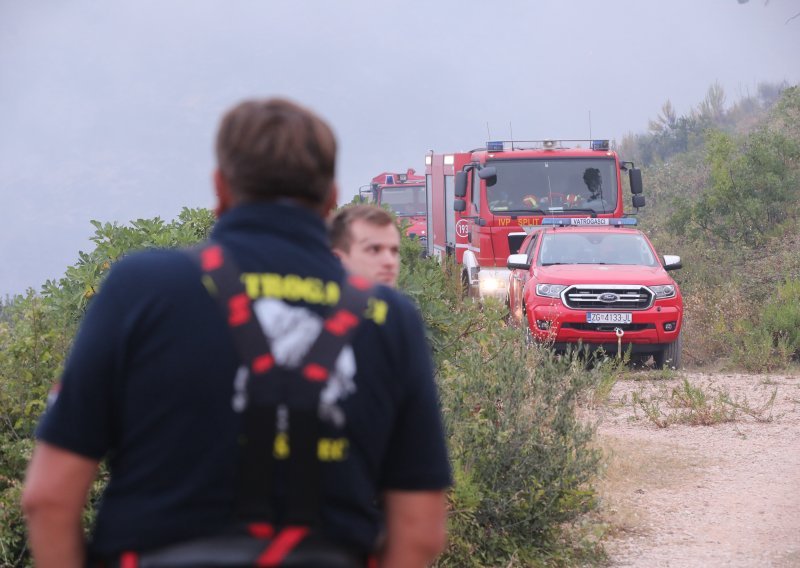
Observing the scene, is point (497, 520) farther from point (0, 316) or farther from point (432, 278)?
point (0, 316)

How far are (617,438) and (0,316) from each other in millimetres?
4517

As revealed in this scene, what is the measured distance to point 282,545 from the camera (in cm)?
179

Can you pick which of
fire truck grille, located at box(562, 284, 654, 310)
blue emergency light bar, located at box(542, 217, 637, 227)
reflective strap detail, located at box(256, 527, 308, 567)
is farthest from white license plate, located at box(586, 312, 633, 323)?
reflective strap detail, located at box(256, 527, 308, 567)

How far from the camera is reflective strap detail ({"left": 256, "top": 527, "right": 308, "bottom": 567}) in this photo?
1.77m

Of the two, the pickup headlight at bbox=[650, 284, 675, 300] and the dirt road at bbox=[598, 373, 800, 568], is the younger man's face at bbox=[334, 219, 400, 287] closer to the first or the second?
the dirt road at bbox=[598, 373, 800, 568]

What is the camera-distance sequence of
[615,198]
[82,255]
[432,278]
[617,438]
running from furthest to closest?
[615,198]
[617,438]
[432,278]
[82,255]

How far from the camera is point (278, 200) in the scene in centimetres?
196

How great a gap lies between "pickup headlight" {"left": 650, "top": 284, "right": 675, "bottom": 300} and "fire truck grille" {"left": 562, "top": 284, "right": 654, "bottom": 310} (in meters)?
0.07

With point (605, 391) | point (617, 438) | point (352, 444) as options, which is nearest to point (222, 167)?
point (352, 444)

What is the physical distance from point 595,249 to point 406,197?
16.8 meters

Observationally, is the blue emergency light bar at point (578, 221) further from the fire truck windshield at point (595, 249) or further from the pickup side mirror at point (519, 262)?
the pickup side mirror at point (519, 262)

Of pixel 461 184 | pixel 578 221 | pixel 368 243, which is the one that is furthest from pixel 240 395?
pixel 461 184

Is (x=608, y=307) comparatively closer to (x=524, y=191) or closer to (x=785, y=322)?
(x=785, y=322)

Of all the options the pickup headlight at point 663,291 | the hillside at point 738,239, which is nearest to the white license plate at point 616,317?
the pickup headlight at point 663,291
